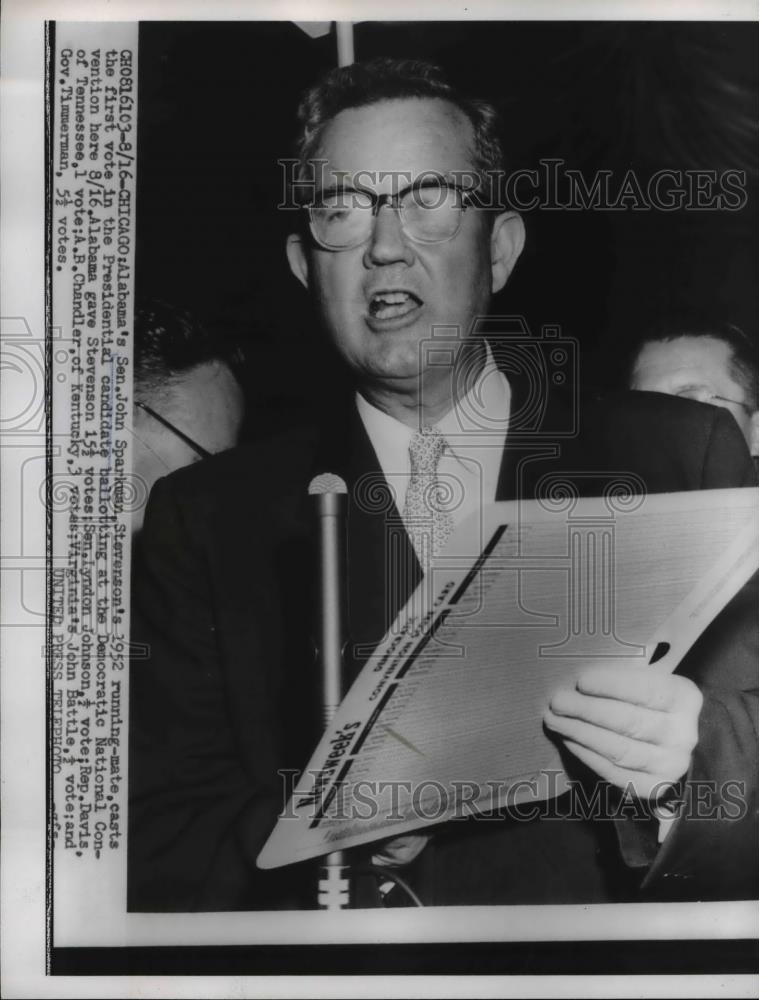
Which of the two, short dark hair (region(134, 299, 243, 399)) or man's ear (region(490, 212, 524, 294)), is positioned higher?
man's ear (region(490, 212, 524, 294))

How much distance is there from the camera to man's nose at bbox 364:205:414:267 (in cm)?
105

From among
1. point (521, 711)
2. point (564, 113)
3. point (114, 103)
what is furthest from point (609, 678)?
point (114, 103)

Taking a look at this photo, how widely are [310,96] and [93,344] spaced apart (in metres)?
0.40

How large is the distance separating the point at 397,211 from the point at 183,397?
0.34m

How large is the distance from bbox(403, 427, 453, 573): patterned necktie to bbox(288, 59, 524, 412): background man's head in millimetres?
73

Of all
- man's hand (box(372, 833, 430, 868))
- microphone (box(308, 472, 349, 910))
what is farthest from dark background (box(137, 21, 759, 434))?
man's hand (box(372, 833, 430, 868))

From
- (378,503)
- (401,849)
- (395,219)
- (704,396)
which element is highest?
(395,219)

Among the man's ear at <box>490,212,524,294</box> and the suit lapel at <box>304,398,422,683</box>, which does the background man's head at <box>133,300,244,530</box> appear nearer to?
the suit lapel at <box>304,398,422,683</box>

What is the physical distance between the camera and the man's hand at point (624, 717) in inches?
41.1

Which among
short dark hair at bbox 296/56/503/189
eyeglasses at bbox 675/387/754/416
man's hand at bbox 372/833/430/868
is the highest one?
short dark hair at bbox 296/56/503/189

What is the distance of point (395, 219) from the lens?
1.05 meters
